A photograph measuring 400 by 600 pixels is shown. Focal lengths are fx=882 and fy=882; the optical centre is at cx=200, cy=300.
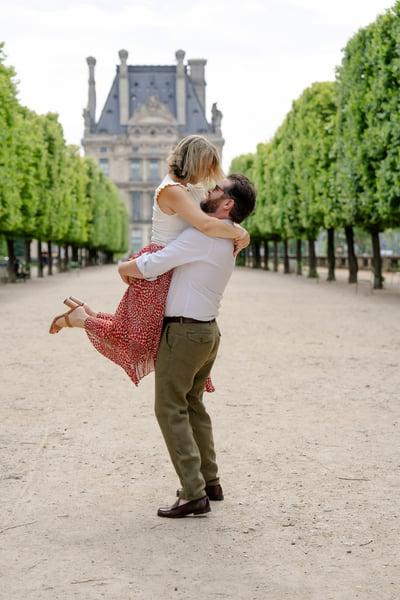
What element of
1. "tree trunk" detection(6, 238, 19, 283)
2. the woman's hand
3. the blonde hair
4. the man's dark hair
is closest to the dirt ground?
the woman's hand

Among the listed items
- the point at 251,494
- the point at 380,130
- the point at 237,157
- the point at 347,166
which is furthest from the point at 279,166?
the point at 251,494

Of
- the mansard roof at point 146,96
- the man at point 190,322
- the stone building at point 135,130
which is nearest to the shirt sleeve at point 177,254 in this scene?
the man at point 190,322

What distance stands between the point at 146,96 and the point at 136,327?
127 m

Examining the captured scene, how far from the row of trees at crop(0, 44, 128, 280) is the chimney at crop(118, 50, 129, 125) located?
202ft

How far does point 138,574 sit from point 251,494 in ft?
4.32

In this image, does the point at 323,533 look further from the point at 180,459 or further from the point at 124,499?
the point at 124,499

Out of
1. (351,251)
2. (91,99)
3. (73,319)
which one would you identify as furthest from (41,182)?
(91,99)

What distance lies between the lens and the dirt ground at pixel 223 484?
140 inches

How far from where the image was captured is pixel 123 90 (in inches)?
4936

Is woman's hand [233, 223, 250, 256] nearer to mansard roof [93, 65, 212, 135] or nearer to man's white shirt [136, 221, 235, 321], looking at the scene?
man's white shirt [136, 221, 235, 321]

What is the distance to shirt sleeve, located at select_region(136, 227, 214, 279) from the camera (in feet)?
13.8

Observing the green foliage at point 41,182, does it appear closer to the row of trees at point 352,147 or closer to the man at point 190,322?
the row of trees at point 352,147

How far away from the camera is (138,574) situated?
359 centimetres

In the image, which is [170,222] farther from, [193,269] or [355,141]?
[355,141]
